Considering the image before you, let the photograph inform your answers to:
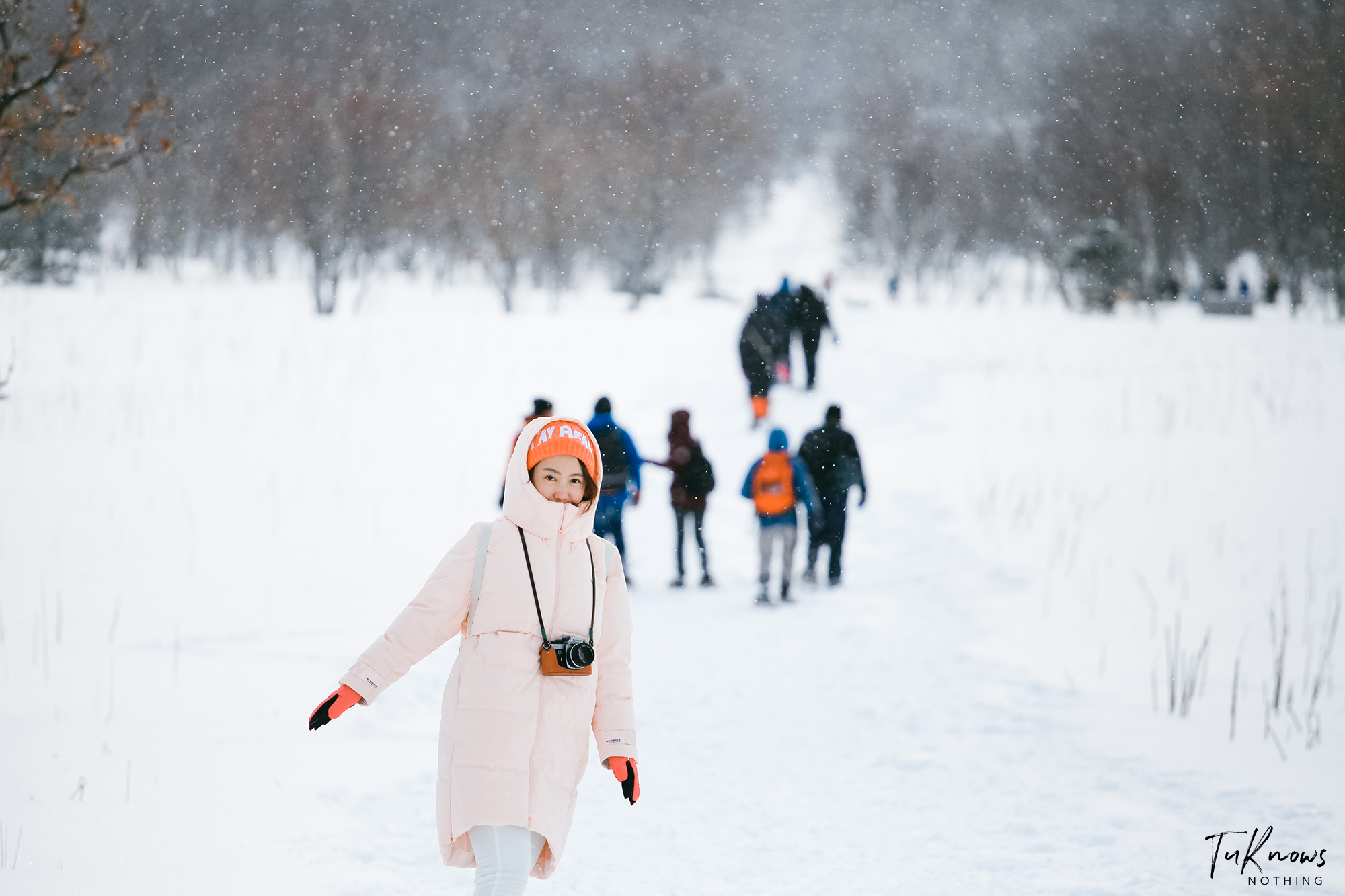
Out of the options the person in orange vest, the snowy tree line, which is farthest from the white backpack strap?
the snowy tree line

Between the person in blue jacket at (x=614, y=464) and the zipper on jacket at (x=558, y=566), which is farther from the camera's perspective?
the person in blue jacket at (x=614, y=464)

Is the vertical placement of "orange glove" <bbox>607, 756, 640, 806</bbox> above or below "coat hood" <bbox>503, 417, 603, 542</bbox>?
below

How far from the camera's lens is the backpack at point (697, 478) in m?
9.19

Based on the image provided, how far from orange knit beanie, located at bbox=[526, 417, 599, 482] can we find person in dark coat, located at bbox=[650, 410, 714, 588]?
6.15 meters

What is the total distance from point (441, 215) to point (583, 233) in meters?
5.98

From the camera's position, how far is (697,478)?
30.2ft

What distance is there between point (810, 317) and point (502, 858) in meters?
14.8

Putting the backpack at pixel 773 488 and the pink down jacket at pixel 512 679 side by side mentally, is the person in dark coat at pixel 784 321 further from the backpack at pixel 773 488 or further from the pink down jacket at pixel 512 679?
the pink down jacket at pixel 512 679

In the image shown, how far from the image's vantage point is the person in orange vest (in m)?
8.62

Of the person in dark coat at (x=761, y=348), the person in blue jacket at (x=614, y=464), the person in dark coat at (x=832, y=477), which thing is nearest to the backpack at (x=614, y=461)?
the person in blue jacket at (x=614, y=464)

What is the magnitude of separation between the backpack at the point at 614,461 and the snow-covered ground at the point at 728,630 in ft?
3.30

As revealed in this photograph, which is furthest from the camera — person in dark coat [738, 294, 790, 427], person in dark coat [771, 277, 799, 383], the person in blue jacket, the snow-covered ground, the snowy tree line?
the snowy tree line

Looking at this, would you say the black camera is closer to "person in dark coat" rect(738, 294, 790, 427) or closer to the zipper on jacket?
the zipper on jacket

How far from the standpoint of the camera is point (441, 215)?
1743 inches
